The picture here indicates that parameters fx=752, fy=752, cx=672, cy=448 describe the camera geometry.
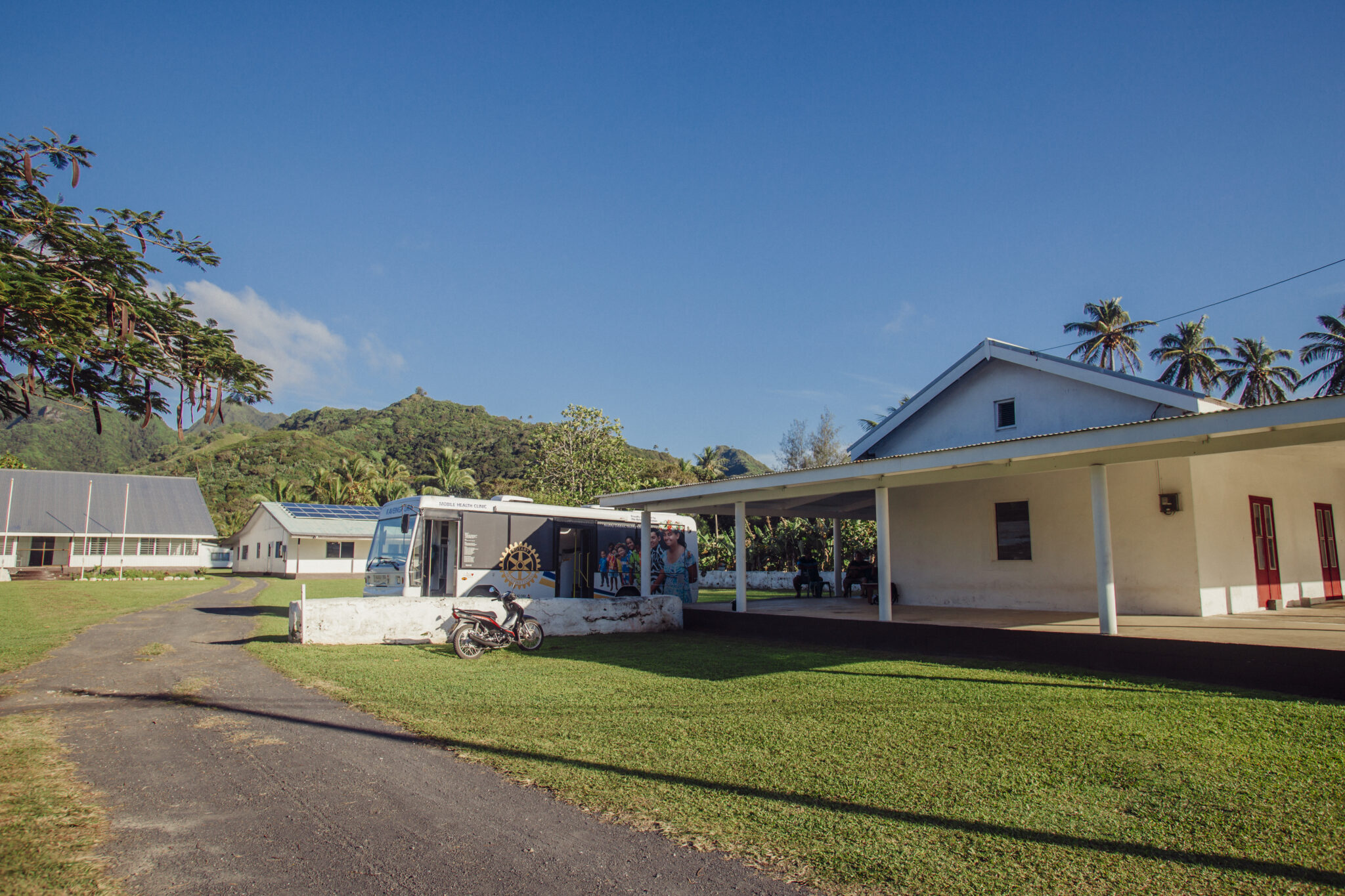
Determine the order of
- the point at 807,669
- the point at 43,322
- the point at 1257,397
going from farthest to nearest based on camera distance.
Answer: the point at 1257,397 < the point at 807,669 < the point at 43,322

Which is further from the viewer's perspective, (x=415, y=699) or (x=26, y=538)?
(x=26, y=538)

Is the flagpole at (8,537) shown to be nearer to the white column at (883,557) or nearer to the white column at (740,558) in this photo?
the white column at (740,558)

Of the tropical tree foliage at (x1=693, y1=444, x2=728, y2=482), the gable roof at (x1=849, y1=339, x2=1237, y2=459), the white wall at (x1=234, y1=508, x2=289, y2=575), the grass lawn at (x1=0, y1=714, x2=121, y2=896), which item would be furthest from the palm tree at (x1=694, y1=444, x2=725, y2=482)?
the grass lawn at (x1=0, y1=714, x2=121, y2=896)

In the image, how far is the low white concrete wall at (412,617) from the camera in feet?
40.9

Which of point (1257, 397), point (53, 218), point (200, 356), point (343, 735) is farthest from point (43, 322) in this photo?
→ point (1257, 397)

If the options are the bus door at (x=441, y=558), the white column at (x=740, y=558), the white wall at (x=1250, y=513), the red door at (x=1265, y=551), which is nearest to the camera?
the white wall at (x=1250, y=513)

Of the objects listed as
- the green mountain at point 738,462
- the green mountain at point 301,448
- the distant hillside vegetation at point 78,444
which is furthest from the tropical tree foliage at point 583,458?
the distant hillside vegetation at point 78,444

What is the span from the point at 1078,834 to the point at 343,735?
5.69 meters

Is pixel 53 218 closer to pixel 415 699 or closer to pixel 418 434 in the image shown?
pixel 415 699

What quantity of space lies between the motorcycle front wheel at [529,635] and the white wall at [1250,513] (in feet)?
33.1

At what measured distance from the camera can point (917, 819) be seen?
177 inches

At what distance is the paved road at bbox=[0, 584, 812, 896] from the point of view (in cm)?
372

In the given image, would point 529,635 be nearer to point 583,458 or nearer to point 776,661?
point 776,661

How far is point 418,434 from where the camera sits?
8025 cm
